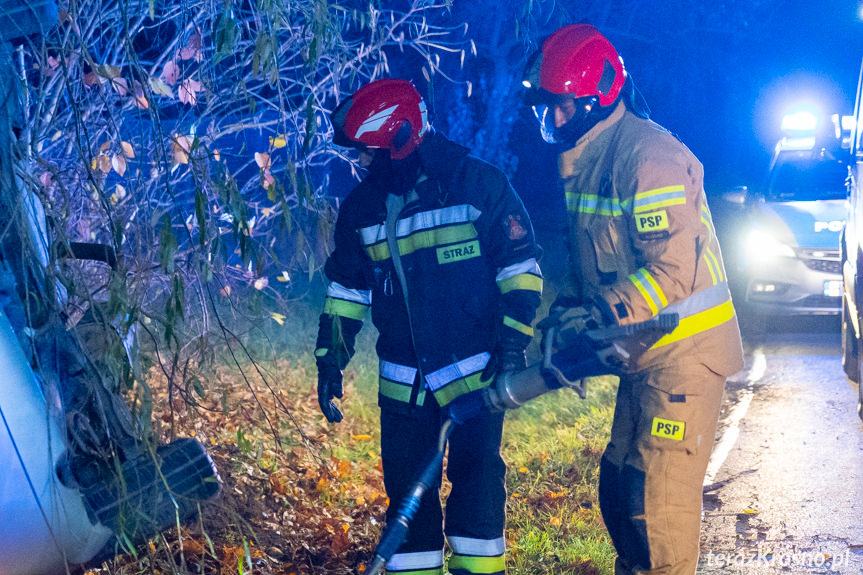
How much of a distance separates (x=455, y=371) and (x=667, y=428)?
932 mm

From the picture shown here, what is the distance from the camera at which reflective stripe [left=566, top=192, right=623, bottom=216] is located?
3.30 m

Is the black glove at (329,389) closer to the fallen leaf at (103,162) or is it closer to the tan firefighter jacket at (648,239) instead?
the tan firefighter jacket at (648,239)

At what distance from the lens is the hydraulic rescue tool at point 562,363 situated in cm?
314

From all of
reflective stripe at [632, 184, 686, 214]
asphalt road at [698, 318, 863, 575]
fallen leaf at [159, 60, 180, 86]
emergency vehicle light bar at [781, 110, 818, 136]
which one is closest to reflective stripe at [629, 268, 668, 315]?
reflective stripe at [632, 184, 686, 214]

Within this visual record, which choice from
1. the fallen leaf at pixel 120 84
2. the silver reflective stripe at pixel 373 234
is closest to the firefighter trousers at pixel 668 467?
the silver reflective stripe at pixel 373 234

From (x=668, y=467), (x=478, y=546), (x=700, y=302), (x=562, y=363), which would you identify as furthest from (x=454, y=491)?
(x=700, y=302)

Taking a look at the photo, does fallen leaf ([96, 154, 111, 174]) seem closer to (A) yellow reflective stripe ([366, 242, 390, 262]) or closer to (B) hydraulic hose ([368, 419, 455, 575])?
(A) yellow reflective stripe ([366, 242, 390, 262])

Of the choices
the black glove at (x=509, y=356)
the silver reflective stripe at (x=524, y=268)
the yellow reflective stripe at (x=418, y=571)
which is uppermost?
the silver reflective stripe at (x=524, y=268)

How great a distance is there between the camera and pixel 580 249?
352cm

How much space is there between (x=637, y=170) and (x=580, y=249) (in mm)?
472

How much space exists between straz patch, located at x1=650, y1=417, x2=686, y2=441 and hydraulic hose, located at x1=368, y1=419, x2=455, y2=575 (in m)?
0.83

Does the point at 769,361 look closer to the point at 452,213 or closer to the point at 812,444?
the point at 812,444

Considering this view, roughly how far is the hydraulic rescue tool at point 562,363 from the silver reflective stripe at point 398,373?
0.46m

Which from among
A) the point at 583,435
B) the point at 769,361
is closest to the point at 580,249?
the point at 583,435
